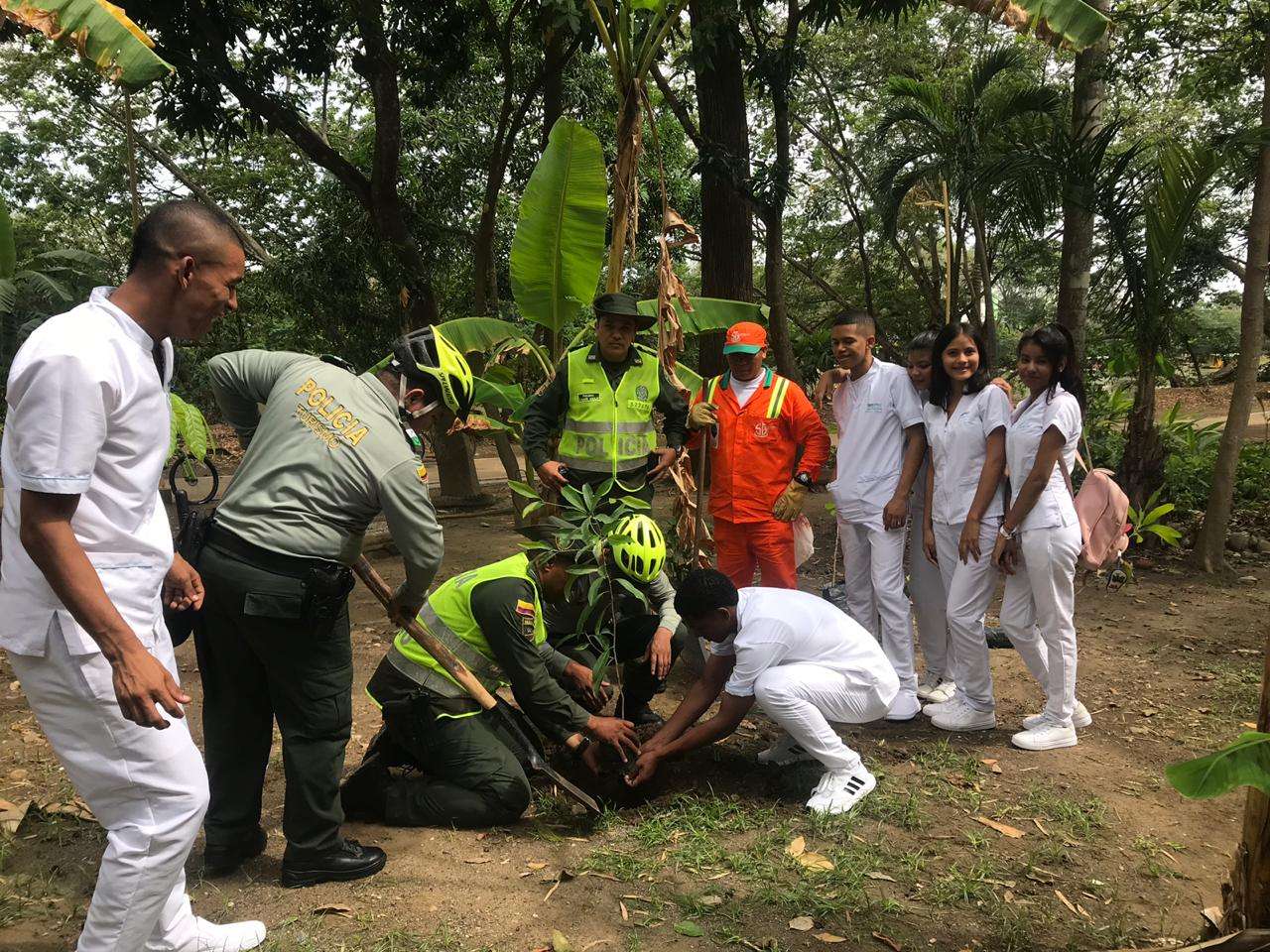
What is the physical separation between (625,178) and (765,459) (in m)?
1.78

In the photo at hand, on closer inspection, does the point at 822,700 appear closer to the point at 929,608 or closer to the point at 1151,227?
the point at 929,608

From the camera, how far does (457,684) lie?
361cm

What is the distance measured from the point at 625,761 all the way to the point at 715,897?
0.78 metres

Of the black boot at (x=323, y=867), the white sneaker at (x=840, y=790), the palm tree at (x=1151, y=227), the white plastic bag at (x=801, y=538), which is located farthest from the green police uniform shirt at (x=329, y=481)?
the palm tree at (x=1151, y=227)

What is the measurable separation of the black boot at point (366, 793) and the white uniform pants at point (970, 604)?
2.67m

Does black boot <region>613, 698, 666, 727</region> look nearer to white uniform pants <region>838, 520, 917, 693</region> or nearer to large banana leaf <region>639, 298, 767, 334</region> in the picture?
white uniform pants <region>838, 520, 917, 693</region>

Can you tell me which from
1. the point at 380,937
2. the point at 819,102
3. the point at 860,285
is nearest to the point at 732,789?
the point at 380,937

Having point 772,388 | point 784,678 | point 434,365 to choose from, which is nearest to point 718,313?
point 772,388

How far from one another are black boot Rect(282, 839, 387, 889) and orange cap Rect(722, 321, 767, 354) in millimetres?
2986

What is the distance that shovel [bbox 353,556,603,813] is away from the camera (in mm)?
3479

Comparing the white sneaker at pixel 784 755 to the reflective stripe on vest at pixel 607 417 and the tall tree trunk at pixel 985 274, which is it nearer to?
the reflective stripe on vest at pixel 607 417

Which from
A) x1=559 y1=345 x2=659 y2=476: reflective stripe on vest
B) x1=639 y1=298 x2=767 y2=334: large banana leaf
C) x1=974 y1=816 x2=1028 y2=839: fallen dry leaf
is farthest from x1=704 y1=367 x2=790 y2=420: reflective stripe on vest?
x1=974 y1=816 x2=1028 y2=839: fallen dry leaf

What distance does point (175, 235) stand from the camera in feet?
7.63

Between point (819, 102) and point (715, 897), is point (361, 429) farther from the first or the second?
point (819, 102)
